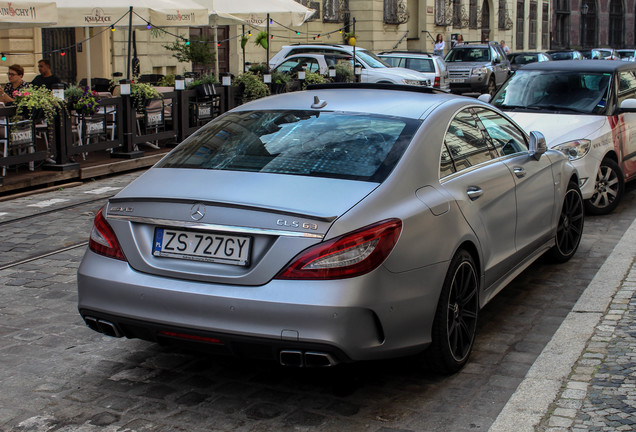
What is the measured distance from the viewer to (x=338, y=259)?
4008 mm

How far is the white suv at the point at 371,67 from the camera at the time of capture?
2439cm

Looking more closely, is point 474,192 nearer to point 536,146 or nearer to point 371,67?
point 536,146

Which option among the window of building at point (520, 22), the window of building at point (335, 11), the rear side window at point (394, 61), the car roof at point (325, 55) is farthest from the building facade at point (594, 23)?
the car roof at point (325, 55)

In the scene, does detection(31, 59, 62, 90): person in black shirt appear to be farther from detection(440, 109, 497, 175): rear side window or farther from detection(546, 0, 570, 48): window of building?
detection(546, 0, 570, 48): window of building

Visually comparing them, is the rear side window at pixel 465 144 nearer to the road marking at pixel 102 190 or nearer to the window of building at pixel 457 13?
Answer: the road marking at pixel 102 190

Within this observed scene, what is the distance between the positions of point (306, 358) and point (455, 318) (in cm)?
107

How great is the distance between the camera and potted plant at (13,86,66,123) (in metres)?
10.9

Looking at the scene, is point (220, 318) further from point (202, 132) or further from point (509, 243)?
point (509, 243)

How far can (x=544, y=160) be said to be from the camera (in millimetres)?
6602

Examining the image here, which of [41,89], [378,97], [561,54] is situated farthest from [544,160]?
[561,54]

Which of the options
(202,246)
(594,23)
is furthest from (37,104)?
(594,23)

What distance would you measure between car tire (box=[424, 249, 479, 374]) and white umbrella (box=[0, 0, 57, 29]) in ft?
30.4

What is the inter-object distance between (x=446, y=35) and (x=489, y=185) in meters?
43.9

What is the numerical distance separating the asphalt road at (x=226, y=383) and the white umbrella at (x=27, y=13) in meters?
6.91
